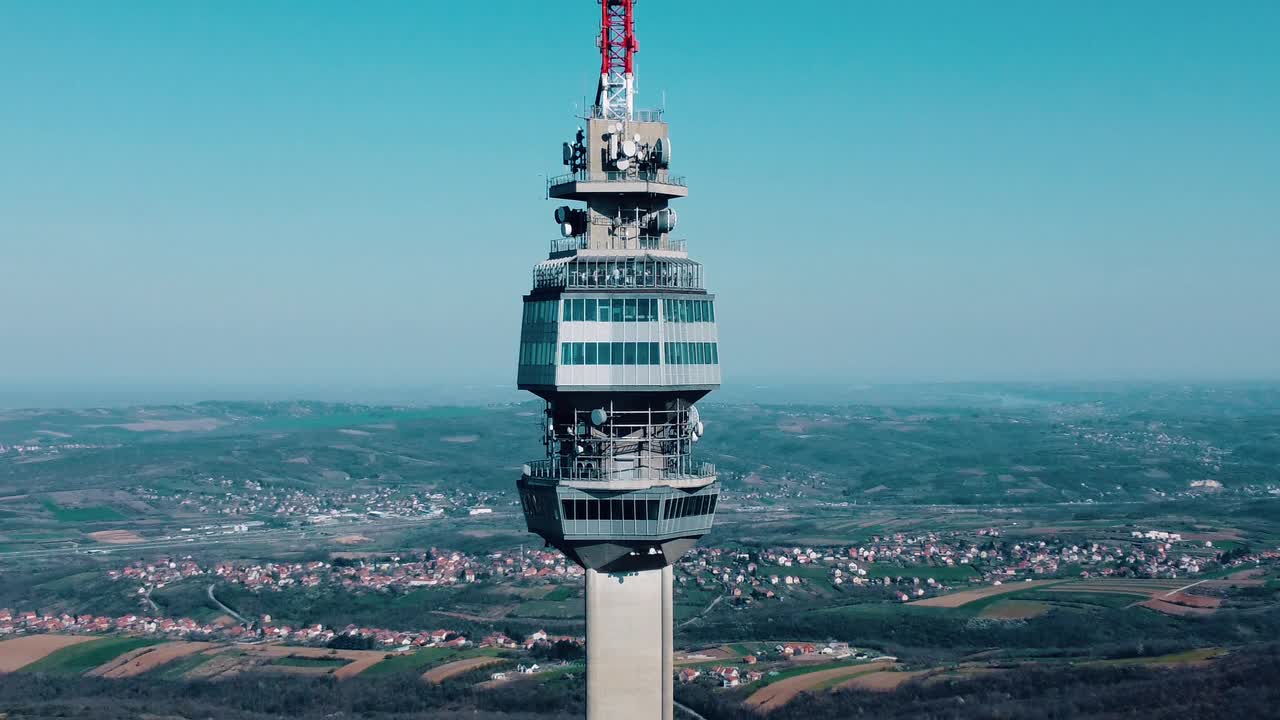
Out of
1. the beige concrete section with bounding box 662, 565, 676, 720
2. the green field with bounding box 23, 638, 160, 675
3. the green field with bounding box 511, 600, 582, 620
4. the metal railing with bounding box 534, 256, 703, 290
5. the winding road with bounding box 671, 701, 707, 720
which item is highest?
the metal railing with bounding box 534, 256, 703, 290

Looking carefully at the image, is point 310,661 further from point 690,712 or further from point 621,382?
point 621,382

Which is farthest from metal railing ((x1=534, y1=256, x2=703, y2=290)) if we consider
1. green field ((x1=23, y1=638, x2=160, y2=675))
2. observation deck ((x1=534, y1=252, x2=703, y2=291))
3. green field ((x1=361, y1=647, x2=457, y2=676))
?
green field ((x1=23, y1=638, x2=160, y2=675))

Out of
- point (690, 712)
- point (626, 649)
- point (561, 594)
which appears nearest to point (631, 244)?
point (626, 649)

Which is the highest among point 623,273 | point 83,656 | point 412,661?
point 623,273

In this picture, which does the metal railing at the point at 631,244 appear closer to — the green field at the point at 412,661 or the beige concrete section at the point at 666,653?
the beige concrete section at the point at 666,653

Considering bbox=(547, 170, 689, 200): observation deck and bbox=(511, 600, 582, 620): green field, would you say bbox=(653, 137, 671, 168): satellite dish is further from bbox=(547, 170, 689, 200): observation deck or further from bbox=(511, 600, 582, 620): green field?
bbox=(511, 600, 582, 620): green field

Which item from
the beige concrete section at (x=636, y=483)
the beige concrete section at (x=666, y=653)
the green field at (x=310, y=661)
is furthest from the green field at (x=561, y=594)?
the beige concrete section at (x=636, y=483)
